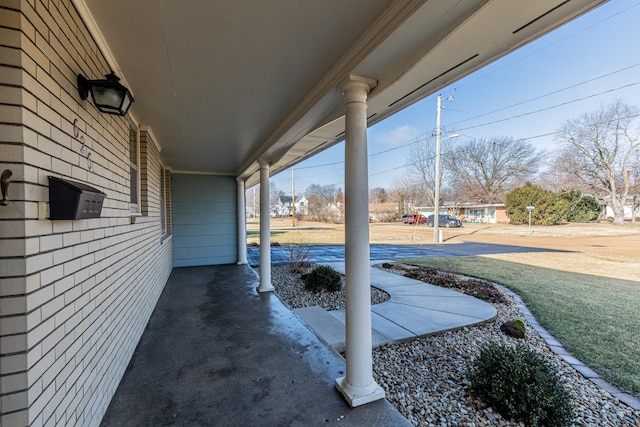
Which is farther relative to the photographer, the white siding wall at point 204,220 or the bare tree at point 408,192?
the bare tree at point 408,192

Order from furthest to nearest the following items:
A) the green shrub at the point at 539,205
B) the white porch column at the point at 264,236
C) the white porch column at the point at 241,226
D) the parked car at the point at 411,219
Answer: the parked car at the point at 411,219 → the green shrub at the point at 539,205 → the white porch column at the point at 241,226 → the white porch column at the point at 264,236

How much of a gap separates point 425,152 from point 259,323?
77.0 feet

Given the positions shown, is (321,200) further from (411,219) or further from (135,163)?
Result: (135,163)

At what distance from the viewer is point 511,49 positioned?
1.64m

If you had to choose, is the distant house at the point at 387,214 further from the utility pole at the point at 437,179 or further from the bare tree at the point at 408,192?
the utility pole at the point at 437,179

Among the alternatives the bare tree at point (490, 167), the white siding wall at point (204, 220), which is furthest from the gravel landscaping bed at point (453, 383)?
the bare tree at point (490, 167)

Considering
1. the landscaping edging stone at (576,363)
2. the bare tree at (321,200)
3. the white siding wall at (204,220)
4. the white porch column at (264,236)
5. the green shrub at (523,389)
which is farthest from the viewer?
the bare tree at (321,200)

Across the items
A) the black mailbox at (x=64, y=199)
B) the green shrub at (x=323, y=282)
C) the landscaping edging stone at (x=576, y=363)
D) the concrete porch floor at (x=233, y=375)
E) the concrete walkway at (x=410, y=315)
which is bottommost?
the landscaping edging stone at (x=576, y=363)

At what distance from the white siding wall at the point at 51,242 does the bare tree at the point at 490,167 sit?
29.4m

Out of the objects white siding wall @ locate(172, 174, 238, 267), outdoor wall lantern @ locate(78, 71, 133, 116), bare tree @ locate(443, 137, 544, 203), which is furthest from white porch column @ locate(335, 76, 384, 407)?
bare tree @ locate(443, 137, 544, 203)

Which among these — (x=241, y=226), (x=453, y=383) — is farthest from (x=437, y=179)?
(x=453, y=383)

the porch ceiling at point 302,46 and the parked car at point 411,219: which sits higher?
the porch ceiling at point 302,46

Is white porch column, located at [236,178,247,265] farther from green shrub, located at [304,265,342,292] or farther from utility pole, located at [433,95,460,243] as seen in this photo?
utility pole, located at [433,95,460,243]

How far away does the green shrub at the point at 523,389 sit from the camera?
6.35 feet
